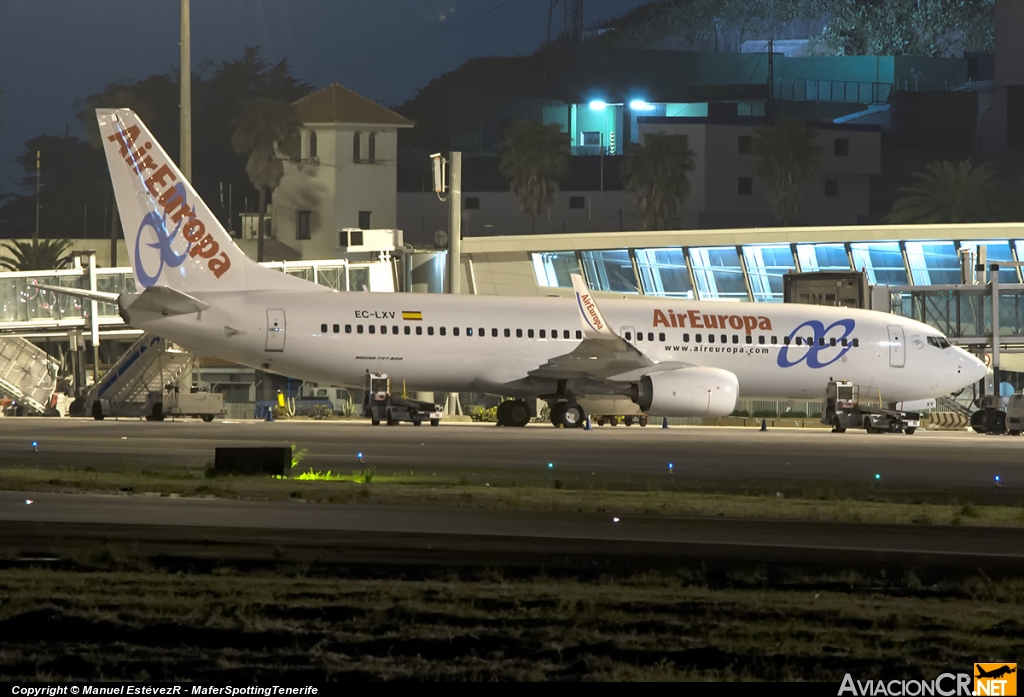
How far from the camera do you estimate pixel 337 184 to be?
306 ft

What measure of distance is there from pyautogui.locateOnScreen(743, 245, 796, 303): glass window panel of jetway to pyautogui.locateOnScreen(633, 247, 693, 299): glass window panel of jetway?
8.95 feet

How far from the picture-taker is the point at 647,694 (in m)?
7.95

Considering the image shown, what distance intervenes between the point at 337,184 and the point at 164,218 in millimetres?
56969

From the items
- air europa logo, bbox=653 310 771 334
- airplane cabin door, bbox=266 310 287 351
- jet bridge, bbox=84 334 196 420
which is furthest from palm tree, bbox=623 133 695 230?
airplane cabin door, bbox=266 310 287 351

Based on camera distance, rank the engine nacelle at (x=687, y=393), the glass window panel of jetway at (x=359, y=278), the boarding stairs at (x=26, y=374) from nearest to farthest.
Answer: the engine nacelle at (x=687, y=393) → the boarding stairs at (x=26, y=374) → the glass window panel of jetway at (x=359, y=278)

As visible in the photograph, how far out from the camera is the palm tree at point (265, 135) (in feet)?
336

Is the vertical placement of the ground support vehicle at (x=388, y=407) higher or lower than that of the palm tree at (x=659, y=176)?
lower

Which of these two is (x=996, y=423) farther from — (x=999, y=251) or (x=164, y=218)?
(x=999, y=251)

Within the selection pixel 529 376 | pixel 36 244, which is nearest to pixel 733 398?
pixel 529 376

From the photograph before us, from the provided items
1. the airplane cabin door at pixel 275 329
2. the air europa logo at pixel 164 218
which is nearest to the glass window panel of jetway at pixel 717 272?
the airplane cabin door at pixel 275 329

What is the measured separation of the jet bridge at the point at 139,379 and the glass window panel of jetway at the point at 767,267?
1048 inches

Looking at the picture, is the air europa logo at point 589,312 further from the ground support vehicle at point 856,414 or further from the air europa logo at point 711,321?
the ground support vehicle at point 856,414

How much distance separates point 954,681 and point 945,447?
2599 centimetres

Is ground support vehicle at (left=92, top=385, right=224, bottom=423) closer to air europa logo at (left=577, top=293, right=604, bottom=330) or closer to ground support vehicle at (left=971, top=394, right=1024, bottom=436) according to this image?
air europa logo at (left=577, top=293, right=604, bottom=330)
